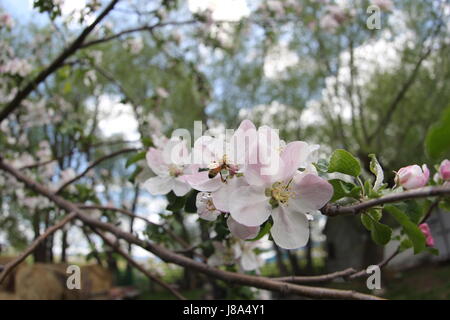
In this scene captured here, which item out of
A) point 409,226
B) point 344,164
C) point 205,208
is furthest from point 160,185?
point 409,226

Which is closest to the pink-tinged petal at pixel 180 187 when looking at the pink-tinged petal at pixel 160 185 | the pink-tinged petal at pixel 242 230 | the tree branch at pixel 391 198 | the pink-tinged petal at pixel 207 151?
the pink-tinged petal at pixel 160 185

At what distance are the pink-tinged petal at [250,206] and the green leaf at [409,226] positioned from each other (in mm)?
212

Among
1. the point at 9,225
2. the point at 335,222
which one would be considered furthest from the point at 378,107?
the point at 9,225

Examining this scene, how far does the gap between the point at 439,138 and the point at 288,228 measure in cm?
30

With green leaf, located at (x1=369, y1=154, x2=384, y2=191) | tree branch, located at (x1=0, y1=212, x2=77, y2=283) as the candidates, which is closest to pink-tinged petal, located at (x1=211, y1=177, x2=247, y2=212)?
green leaf, located at (x1=369, y1=154, x2=384, y2=191)

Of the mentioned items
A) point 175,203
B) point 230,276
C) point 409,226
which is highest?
point 175,203

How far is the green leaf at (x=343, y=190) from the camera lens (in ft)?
2.44

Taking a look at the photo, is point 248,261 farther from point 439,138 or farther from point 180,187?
point 439,138

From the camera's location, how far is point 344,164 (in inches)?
30.9

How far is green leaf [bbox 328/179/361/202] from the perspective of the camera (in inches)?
29.2

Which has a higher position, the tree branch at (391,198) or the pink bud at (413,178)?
the pink bud at (413,178)

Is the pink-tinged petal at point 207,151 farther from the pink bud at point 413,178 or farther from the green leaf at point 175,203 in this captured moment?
the pink bud at point 413,178

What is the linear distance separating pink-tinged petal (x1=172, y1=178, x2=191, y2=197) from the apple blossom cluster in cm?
24
